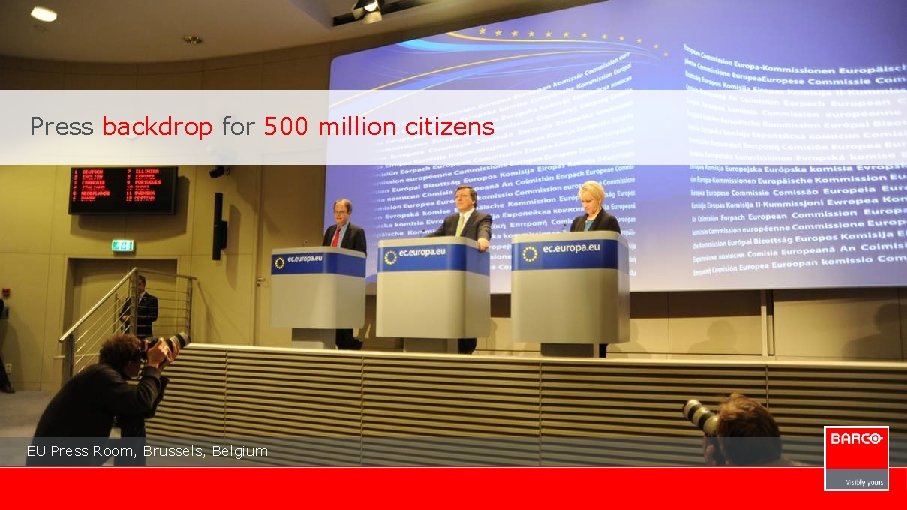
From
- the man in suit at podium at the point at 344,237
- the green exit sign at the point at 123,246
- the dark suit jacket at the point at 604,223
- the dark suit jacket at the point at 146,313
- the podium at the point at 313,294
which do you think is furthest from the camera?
the green exit sign at the point at 123,246

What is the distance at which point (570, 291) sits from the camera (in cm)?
326

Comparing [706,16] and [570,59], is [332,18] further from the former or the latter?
[706,16]

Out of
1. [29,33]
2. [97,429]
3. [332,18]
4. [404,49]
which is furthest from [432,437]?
[29,33]

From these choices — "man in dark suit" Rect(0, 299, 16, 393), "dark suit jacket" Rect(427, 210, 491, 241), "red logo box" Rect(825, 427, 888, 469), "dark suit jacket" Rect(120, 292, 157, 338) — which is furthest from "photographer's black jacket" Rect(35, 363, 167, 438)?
"man in dark suit" Rect(0, 299, 16, 393)

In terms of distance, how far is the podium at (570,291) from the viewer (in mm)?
3225

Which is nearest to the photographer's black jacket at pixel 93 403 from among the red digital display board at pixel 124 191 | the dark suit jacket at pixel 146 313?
the dark suit jacket at pixel 146 313

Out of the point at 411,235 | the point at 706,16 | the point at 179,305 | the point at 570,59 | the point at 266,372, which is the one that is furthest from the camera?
the point at 179,305

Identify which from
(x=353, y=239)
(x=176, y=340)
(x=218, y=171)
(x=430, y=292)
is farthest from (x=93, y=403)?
(x=218, y=171)

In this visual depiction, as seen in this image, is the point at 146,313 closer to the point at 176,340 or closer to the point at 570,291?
the point at 176,340

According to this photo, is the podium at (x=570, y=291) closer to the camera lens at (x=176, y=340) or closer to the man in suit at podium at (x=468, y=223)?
the man in suit at podium at (x=468, y=223)

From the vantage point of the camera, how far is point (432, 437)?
10.9 feet

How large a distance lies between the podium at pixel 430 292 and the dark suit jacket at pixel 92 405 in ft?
4.88

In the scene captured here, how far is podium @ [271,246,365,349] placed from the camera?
13.6 feet

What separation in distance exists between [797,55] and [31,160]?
8.03 m
